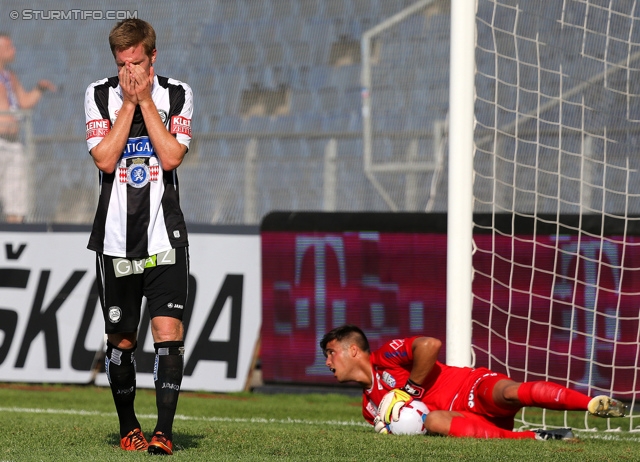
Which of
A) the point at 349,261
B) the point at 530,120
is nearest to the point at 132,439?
the point at 349,261

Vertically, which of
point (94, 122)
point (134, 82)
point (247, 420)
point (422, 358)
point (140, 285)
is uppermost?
point (134, 82)

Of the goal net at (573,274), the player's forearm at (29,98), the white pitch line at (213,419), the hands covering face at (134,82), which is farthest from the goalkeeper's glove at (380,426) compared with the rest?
the player's forearm at (29,98)

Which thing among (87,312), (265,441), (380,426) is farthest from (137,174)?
(87,312)

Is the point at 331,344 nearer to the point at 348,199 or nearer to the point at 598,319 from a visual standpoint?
the point at 598,319

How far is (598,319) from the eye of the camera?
806 cm

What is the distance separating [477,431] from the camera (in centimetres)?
564

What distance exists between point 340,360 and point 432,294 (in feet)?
8.19

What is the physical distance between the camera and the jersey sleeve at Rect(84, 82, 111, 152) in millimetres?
4570

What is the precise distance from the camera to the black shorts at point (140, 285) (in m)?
4.55

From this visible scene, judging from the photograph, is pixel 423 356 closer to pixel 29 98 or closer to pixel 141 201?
pixel 141 201

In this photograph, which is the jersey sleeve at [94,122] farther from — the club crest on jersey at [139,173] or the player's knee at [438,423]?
the player's knee at [438,423]

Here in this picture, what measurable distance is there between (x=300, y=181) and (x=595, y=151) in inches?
115

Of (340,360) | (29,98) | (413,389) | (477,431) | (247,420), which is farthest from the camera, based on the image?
(29,98)

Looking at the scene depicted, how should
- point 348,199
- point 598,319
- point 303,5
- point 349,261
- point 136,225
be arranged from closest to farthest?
1. point 136,225
2. point 598,319
3. point 349,261
4. point 348,199
5. point 303,5
